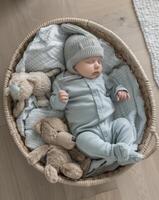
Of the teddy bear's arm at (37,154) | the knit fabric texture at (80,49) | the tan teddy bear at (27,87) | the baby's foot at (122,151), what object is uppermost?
the knit fabric texture at (80,49)

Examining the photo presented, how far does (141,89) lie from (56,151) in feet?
1.02

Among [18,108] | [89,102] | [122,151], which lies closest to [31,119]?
[18,108]

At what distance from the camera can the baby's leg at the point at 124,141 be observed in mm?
1083

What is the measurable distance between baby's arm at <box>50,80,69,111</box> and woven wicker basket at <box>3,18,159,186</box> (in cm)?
12

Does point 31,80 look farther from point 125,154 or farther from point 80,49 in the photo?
point 125,154

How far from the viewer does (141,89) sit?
1.23 metres

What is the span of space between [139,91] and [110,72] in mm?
110

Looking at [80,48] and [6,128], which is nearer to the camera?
[80,48]

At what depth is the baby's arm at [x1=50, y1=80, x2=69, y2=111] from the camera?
114 centimetres

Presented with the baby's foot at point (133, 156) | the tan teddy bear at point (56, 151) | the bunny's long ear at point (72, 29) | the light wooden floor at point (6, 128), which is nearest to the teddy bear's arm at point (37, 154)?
the tan teddy bear at point (56, 151)

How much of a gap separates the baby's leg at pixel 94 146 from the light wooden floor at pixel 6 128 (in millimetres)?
152

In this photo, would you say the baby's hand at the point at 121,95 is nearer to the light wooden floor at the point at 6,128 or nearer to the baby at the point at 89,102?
the baby at the point at 89,102

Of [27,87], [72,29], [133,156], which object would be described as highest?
[72,29]

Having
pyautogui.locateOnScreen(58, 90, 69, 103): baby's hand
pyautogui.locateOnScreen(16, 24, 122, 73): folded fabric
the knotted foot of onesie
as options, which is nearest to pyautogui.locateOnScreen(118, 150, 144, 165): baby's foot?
the knotted foot of onesie
